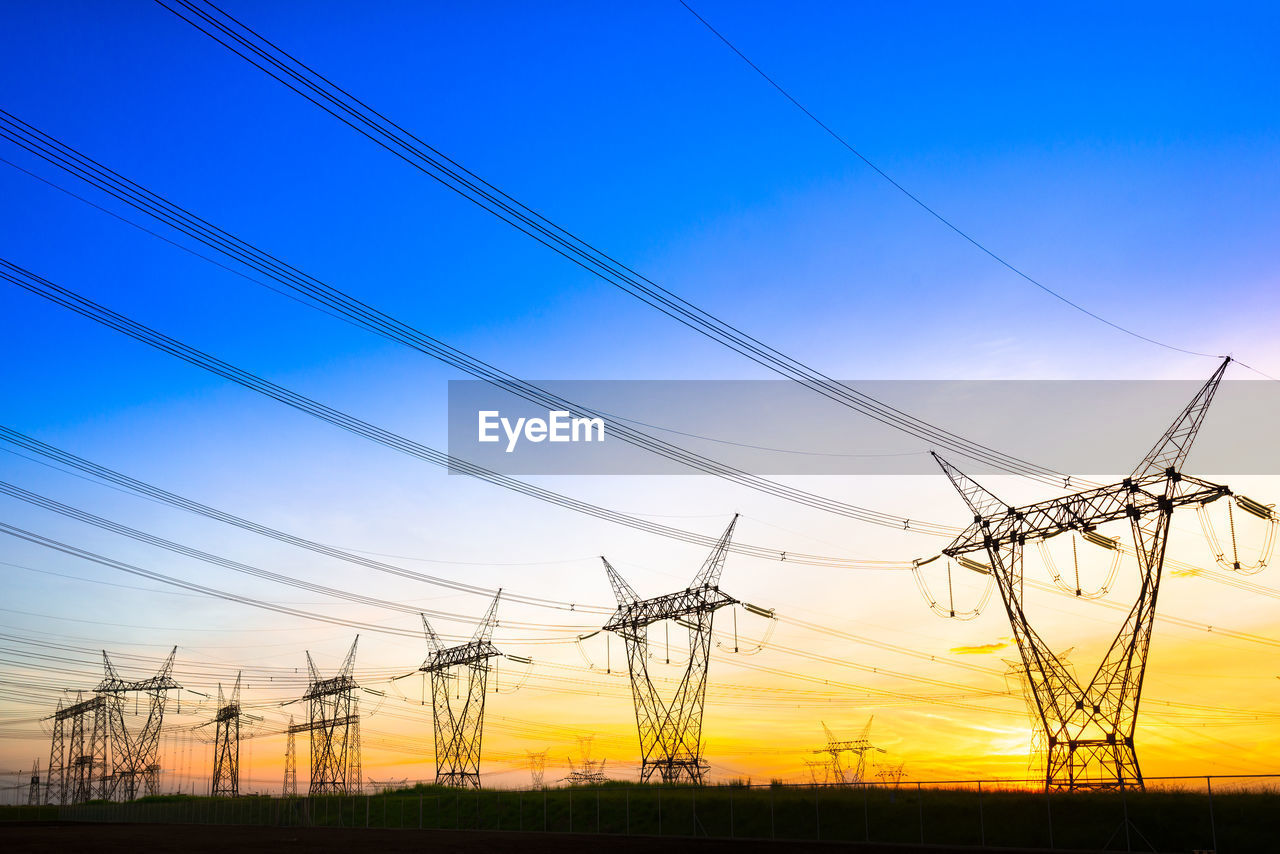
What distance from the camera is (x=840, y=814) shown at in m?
49.2

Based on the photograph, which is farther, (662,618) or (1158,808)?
(662,618)

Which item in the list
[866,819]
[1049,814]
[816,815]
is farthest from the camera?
[816,815]

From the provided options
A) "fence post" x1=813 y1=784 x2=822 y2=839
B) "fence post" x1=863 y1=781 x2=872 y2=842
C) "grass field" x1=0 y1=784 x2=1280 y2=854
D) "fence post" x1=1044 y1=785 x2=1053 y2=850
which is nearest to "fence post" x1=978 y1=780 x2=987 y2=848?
"grass field" x1=0 y1=784 x2=1280 y2=854

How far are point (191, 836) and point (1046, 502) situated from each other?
5234 centimetres

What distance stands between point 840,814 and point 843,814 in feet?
0.68

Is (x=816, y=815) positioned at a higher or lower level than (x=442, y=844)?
higher

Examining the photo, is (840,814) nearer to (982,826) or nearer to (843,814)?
(843,814)

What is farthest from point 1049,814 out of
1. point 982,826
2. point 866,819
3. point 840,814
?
point 840,814

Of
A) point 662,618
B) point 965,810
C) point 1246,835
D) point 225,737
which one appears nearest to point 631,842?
point 965,810

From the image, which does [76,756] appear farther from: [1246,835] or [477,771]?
[1246,835]

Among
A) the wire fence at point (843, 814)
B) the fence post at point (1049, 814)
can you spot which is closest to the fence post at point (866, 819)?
the wire fence at point (843, 814)

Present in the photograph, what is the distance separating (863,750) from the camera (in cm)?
10588

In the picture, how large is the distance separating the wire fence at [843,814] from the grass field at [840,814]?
6cm

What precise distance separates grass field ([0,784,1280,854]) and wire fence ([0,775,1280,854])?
61 millimetres
